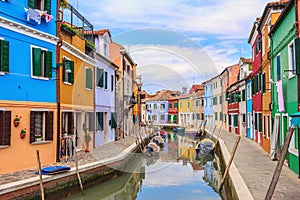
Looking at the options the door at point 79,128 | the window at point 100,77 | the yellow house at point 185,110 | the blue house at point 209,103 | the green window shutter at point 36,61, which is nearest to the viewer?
the green window shutter at point 36,61

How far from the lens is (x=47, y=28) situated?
12.9m

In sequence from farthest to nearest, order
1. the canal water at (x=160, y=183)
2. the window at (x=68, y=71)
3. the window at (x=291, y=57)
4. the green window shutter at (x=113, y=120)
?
the green window shutter at (x=113, y=120) < the window at (x=68, y=71) < the canal water at (x=160, y=183) < the window at (x=291, y=57)

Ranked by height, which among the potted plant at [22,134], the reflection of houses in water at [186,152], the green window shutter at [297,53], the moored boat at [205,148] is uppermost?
the green window shutter at [297,53]

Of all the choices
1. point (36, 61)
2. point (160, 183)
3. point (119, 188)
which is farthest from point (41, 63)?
point (160, 183)

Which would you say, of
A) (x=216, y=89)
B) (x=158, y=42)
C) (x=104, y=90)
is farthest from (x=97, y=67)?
(x=216, y=89)

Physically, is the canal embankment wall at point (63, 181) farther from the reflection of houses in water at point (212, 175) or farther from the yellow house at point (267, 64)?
the yellow house at point (267, 64)

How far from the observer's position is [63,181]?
35.0 feet

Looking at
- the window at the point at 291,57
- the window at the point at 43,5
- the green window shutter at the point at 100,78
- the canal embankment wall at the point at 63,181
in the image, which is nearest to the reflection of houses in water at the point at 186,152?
the green window shutter at the point at 100,78

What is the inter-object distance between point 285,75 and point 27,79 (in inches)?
368

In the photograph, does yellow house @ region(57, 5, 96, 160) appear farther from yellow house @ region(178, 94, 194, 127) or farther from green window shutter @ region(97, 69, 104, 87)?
yellow house @ region(178, 94, 194, 127)

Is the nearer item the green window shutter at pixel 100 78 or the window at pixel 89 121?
the window at pixel 89 121

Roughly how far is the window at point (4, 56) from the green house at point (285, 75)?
Result: 8.92 meters

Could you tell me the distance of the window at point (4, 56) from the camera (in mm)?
10586

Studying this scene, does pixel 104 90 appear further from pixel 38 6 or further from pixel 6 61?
pixel 6 61
